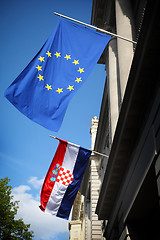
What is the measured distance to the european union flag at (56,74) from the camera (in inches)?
337

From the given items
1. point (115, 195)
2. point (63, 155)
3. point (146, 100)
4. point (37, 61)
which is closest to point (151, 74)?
point (146, 100)

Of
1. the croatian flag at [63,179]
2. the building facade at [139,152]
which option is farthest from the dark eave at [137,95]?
the croatian flag at [63,179]

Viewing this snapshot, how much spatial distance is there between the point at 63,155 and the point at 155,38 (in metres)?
8.01

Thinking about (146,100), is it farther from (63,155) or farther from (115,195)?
(63,155)

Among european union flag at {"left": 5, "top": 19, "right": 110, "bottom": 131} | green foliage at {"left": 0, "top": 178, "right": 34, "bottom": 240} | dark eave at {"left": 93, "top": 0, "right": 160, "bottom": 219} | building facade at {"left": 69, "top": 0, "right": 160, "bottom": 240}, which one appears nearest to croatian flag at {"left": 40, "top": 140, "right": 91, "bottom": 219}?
building facade at {"left": 69, "top": 0, "right": 160, "bottom": 240}

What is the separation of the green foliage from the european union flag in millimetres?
18200

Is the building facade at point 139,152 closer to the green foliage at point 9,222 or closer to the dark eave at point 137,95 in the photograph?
the dark eave at point 137,95

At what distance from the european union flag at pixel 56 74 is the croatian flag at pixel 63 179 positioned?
12.0 feet

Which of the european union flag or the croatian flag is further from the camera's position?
the croatian flag

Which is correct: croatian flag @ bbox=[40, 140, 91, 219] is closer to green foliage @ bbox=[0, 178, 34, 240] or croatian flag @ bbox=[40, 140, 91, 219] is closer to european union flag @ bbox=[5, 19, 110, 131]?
european union flag @ bbox=[5, 19, 110, 131]

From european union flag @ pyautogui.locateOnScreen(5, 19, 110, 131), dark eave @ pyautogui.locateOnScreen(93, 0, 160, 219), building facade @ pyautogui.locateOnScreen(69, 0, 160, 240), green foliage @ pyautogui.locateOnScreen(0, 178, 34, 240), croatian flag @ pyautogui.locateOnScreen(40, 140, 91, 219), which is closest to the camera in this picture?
dark eave @ pyautogui.locateOnScreen(93, 0, 160, 219)

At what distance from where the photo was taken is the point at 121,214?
8.47 metres

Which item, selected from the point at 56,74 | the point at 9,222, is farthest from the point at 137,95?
the point at 9,222

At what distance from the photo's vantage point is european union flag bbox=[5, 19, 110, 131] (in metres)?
8.56
